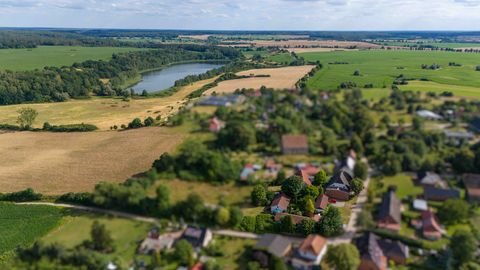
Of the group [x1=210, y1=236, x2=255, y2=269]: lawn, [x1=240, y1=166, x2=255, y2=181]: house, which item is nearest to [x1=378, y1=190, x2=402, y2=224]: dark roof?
[x1=240, y1=166, x2=255, y2=181]: house

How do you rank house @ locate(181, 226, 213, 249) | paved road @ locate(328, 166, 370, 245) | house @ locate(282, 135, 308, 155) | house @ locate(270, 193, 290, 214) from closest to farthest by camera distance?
paved road @ locate(328, 166, 370, 245) → house @ locate(282, 135, 308, 155) → house @ locate(181, 226, 213, 249) → house @ locate(270, 193, 290, 214)

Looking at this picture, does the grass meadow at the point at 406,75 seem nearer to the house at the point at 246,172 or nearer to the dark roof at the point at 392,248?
the house at the point at 246,172

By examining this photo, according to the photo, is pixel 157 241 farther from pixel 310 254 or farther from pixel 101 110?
pixel 101 110

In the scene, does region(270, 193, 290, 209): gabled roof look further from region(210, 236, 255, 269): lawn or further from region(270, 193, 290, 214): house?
region(210, 236, 255, 269): lawn

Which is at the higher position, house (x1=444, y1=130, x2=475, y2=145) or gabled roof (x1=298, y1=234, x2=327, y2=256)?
house (x1=444, y1=130, x2=475, y2=145)

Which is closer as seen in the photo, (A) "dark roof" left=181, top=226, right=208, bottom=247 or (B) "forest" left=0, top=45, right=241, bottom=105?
(A) "dark roof" left=181, top=226, right=208, bottom=247

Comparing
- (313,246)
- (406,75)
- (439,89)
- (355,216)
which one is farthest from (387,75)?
(355,216)

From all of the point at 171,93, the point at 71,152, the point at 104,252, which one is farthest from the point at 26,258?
the point at 171,93
